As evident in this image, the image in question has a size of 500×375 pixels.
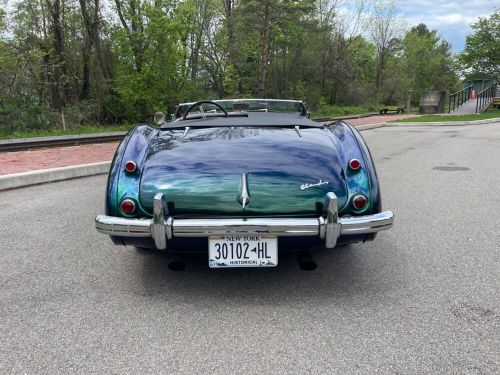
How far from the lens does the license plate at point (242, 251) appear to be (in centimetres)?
241

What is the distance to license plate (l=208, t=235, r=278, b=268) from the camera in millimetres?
2410

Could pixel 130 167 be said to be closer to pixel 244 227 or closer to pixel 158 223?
pixel 158 223

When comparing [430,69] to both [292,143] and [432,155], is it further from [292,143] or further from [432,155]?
[292,143]

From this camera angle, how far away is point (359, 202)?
251cm

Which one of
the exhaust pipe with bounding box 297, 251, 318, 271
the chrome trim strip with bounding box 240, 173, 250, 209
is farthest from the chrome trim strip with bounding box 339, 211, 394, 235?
the chrome trim strip with bounding box 240, 173, 250, 209

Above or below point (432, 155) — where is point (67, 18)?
above

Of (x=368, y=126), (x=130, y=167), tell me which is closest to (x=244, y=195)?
(x=130, y=167)

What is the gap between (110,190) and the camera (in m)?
2.58

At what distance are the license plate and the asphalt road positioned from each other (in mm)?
292

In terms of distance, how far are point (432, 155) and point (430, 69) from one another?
48.5 m

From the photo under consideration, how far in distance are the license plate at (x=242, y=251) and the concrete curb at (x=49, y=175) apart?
16.0ft

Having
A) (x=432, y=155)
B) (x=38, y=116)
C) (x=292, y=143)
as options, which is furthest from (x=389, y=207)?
(x=38, y=116)

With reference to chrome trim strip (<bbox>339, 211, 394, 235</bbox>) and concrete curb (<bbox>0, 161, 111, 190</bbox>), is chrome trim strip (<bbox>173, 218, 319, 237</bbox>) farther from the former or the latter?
concrete curb (<bbox>0, 161, 111, 190</bbox>)

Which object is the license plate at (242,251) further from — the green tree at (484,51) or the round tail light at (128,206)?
the green tree at (484,51)
